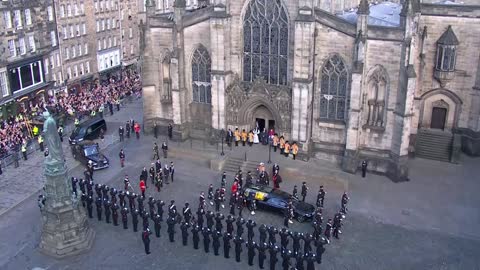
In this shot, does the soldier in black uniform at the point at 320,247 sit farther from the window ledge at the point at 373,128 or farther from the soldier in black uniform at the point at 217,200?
the window ledge at the point at 373,128

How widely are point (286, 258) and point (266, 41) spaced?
17340 millimetres

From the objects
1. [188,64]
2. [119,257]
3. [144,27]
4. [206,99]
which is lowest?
[119,257]

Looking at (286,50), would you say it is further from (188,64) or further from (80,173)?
(80,173)

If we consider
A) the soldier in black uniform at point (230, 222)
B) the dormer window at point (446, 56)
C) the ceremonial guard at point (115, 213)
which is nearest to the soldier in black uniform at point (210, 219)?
the soldier in black uniform at point (230, 222)

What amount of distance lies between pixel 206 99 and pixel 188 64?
117 inches

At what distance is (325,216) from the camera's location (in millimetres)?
29078

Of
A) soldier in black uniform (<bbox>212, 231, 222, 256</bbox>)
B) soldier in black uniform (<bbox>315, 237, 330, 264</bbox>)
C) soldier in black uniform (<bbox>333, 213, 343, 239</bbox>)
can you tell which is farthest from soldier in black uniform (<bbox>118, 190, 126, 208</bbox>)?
soldier in black uniform (<bbox>333, 213, 343, 239</bbox>)

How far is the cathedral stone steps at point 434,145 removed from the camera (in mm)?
36531

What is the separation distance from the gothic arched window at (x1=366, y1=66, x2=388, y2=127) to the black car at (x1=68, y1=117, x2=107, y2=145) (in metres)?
21.5

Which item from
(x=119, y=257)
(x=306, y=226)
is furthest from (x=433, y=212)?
(x=119, y=257)

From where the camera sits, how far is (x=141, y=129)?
43.6m

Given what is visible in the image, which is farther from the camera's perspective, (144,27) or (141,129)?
(141,129)

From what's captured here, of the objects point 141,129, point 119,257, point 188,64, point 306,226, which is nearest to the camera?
point 119,257

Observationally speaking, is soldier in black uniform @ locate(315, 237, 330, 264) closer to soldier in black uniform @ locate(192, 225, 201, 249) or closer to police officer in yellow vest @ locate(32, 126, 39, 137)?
soldier in black uniform @ locate(192, 225, 201, 249)
